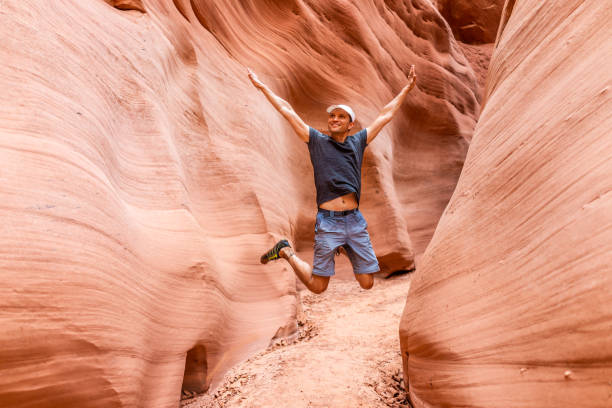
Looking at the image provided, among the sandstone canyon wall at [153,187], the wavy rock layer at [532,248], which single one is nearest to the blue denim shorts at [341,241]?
the wavy rock layer at [532,248]

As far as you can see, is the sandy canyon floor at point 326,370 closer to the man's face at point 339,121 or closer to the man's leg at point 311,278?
the man's leg at point 311,278

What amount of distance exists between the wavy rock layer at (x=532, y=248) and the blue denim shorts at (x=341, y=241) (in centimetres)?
47

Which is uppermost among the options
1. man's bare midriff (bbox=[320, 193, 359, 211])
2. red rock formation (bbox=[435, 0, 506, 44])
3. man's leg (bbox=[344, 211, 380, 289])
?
red rock formation (bbox=[435, 0, 506, 44])

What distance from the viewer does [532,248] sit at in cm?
236

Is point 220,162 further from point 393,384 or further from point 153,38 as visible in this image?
point 393,384

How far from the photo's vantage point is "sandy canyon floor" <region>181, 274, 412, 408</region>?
127 inches

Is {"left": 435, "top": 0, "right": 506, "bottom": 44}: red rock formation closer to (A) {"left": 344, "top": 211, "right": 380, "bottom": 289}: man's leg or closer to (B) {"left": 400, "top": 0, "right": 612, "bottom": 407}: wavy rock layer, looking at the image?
(B) {"left": 400, "top": 0, "right": 612, "bottom": 407}: wavy rock layer

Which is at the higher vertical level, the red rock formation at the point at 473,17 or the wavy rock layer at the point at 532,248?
the red rock formation at the point at 473,17

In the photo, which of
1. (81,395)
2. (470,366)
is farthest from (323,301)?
(81,395)

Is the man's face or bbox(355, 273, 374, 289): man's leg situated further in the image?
the man's face

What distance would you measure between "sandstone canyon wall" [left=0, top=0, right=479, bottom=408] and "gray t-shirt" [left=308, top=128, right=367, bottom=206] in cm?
115

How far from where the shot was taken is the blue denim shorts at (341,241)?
357 centimetres

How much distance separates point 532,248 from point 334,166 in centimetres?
175

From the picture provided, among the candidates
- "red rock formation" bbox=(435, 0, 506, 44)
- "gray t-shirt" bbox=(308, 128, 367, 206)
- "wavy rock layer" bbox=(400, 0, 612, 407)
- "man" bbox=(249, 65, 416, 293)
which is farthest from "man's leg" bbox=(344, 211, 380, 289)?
"red rock formation" bbox=(435, 0, 506, 44)
